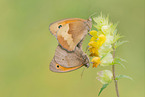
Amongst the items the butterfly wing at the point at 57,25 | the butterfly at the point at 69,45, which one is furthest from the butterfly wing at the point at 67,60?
the butterfly wing at the point at 57,25

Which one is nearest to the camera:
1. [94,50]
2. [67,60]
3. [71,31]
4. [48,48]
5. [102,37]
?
[102,37]

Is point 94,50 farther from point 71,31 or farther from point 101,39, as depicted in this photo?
point 71,31

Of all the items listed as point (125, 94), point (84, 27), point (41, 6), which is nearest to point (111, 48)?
point (84, 27)

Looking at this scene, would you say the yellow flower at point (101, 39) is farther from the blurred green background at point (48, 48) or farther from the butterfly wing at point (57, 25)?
the blurred green background at point (48, 48)

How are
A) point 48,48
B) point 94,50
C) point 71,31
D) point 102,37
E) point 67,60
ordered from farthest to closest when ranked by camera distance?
point 48,48 → point 71,31 → point 67,60 → point 94,50 → point 102,37

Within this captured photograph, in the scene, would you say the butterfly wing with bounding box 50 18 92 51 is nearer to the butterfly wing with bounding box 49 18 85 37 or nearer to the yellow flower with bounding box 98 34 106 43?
the butterfly wing with bounding box 49 18 85 37

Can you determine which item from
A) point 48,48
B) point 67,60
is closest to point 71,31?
point 67,60
